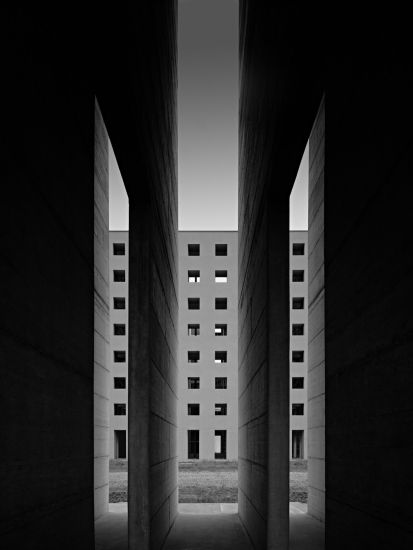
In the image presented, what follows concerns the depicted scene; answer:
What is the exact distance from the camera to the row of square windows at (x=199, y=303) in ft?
129

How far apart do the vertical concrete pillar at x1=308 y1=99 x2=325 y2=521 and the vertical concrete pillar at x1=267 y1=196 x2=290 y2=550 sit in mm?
2900

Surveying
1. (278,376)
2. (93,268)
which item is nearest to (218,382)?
(278,376)

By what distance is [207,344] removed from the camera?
4019 cm

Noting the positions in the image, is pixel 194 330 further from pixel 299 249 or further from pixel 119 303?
pixel 299 249

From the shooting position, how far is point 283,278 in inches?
237

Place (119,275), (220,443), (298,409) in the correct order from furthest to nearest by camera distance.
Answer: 1. (220,443)
2. (119,275)
3. (298,409)

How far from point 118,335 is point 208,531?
103 feet

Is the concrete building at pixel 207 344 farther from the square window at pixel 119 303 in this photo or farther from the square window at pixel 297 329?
the square window at pixel 297 329
